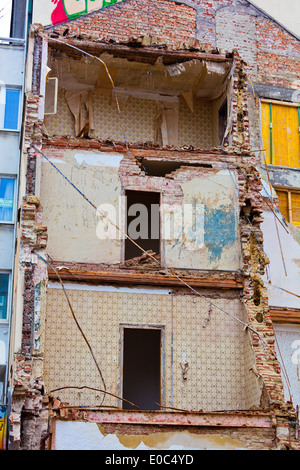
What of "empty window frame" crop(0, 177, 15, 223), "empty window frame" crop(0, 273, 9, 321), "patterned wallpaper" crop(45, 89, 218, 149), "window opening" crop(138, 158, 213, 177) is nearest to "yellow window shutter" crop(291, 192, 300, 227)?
"patterned wallpaper" crop(45, 89, 218, 149)

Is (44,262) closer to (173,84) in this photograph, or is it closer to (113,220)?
(113,220)

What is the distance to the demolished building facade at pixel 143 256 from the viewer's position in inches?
669

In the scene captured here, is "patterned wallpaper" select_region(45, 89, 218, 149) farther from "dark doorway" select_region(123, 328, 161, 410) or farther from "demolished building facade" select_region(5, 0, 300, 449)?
"dark doorway" select_region(123, 328, 161, 410)

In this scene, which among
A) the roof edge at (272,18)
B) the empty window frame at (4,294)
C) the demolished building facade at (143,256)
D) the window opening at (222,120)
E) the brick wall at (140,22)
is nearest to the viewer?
the demolished building facade at (143,256)

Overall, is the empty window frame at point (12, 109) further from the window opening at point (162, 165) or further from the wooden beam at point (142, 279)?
the wooden beam at point (142, 279)

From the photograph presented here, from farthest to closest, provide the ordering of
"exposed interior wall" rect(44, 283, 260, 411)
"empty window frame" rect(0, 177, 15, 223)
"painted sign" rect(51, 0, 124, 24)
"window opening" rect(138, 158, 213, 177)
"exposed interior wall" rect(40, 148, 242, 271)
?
"painted sign" rect(51, 0, 124, 24), "empty window frame" rect(0, 177, 15, 223), "window opening" rect(138, 158, 213, 177), "exposed interior wall" rect(40, 148, 242, 271), "exposed interior wall" rect(44, 283, 260, 411)

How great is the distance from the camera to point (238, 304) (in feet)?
62.3

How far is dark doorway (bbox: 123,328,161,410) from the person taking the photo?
22.0 meters

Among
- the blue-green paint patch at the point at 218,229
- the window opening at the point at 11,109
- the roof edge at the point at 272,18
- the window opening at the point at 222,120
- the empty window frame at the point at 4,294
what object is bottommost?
the empty window frame at the point at 4,294

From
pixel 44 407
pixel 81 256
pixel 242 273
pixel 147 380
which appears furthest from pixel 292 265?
pixel 44 407

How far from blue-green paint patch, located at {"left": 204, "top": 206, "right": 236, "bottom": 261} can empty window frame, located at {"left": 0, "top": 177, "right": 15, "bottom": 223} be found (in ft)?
19.5

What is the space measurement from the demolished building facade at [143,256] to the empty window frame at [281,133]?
60cm

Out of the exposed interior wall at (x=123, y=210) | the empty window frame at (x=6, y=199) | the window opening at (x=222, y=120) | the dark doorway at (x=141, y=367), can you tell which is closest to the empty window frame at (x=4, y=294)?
the empty window frame at (x=6, y=199)
